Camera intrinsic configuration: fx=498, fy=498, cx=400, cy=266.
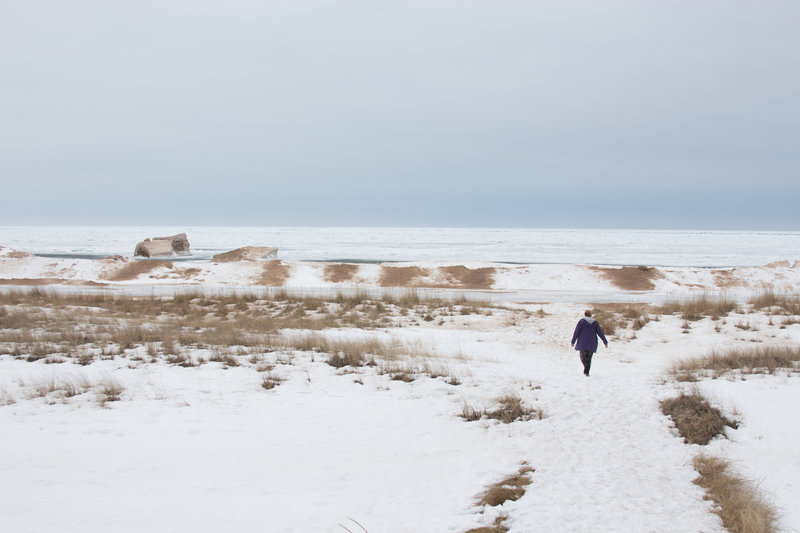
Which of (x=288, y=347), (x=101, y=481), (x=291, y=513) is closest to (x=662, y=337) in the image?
(x=288, y=347)

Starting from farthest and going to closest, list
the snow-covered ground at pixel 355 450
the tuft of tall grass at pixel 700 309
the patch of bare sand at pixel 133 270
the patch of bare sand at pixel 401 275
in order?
the patch of bare sand at pixel 133 270 < the patch of bare sand at pixel 401 275 < the tuft of tall grass at pixel 700 309 < the snow-covered ground at pixel 355 450

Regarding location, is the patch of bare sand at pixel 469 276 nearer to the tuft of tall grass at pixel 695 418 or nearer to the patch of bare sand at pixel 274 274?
the patch of bare sand at pixel 274 274

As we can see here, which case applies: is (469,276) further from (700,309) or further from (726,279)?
(700,309)

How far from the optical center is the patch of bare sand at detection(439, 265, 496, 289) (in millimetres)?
30516

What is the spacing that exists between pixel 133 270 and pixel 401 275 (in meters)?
17.6

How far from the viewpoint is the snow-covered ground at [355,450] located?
12.9 ft

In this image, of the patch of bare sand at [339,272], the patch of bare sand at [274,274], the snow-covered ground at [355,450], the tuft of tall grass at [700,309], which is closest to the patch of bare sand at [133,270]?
the patch of bare sand at [274,274]

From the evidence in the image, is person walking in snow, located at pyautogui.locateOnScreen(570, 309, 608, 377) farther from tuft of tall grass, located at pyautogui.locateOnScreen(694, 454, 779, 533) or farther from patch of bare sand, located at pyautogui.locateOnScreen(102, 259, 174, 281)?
patch of bare sand, located at pyautogui.locateOnScreen(102, 259, 174, 281)

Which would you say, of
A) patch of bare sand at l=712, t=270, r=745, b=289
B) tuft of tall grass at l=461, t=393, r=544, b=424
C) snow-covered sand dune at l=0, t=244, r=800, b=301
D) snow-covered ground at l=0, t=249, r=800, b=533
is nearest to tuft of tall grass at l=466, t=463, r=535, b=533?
snow-covered ground at l=0, t=249, r=800, b=533

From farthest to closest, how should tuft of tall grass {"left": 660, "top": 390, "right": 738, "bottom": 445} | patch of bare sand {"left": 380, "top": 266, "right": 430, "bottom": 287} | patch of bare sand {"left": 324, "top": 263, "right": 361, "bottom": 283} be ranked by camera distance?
patch of bare sand {"left": 324, "top": 263, "right": 361, "bottom": 283}
patch of bare sand {"left": 380, "top": 266, "right": 430, "bottom": 287}
tuft of tall grass {"left": 660, "top": 390, "right": 738, "bottom": 445}

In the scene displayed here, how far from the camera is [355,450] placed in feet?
17.4

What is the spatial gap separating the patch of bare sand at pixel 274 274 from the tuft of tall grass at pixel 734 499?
88.6 feet

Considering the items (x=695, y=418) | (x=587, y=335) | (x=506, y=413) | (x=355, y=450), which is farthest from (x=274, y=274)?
(x=695, y=418)

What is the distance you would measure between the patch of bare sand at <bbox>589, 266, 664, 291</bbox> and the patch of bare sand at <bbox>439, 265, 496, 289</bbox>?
21.4ft
